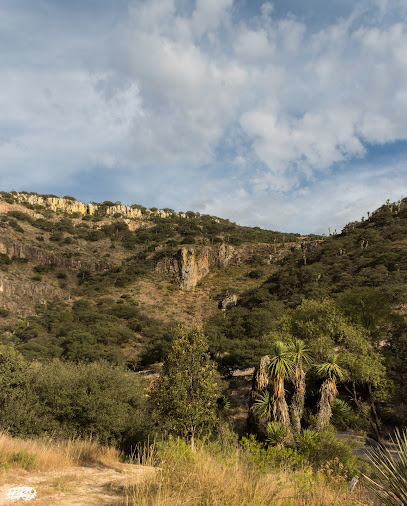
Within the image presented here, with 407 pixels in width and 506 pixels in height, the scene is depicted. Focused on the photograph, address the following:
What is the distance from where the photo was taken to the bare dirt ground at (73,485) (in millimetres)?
5762

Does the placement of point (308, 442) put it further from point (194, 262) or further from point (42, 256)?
point (42, 256)

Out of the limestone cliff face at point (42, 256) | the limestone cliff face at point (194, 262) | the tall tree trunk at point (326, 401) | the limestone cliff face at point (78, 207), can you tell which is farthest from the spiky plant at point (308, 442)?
the limestone cliff face at point (78, 207)

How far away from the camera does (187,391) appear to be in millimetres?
13727

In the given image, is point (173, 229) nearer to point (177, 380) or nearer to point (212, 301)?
point (212, 301)

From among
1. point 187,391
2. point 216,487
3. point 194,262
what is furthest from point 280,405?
point 194,262

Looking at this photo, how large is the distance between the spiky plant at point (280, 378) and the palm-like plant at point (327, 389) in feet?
7.48

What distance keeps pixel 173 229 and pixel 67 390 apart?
95941 millimetres

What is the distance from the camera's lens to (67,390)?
15969 mm

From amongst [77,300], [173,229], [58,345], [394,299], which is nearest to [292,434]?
[394,299]

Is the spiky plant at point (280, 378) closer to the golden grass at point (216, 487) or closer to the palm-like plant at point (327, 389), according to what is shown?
the palm-like plant at point (327, 389)

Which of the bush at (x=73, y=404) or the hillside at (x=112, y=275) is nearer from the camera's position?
the bush at (x=73, y=404)

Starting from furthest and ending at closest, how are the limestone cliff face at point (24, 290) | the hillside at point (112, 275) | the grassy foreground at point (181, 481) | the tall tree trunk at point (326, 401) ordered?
the limestone cliff face at point (24, 290) → the hillside at point (112, 275) → the tall tree trunk at point (326, 401) → the grassy foreground at point (181, 481)

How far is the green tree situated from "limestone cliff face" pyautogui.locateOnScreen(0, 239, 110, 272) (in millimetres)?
76288

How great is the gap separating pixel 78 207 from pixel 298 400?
131 metres
